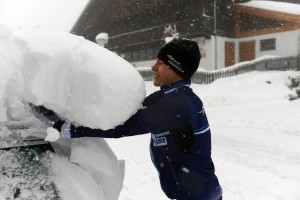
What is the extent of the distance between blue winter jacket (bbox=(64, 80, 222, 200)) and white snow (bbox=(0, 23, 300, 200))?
0.19m

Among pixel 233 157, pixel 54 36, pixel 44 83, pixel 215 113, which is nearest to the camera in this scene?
pixel 44 83

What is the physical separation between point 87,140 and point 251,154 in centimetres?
581

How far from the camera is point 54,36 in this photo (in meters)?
1.69

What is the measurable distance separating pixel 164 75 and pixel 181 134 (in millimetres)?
375

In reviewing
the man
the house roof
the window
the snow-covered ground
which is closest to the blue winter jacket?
the man

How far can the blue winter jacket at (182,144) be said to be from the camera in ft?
5.87

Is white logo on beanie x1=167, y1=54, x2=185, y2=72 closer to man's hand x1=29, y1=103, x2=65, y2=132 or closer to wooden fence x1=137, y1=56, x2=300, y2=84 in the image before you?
man's hand x1=29, y1=103, x2=65, y2=132

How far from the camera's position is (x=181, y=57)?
6.64 ft

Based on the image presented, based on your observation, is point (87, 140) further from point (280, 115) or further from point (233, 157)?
point (280, 115)

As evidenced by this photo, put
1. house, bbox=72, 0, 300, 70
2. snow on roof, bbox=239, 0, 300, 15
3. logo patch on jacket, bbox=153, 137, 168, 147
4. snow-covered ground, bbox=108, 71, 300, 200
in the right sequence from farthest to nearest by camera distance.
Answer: house, bbox=72, 0, 300, 70, snow on roof, bbox=239, 0, 300, 15, snow-covered ground, bbox=108, 71, 300, 200, logo patch on jacket, bbox=153, 137, 168, 147

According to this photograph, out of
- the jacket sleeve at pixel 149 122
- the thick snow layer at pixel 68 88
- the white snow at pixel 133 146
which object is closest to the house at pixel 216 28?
the white snow at pixel 133 146

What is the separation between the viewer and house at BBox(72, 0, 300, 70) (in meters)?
24.0

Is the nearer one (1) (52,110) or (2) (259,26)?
(1) (52,110)

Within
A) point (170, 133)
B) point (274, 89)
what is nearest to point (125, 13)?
point (274, 89)
